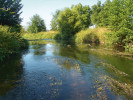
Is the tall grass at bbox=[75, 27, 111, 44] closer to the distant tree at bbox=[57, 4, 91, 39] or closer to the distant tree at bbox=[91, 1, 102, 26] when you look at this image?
the distant tree at bbox=[57, 4, 91, 39]

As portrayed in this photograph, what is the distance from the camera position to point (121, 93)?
7.47 metres

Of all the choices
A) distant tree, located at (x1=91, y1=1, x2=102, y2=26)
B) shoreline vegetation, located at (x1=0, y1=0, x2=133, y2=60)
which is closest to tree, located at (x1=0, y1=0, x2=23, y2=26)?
shoreline vegetation, located at (x1=0, y1=0, x2=133, y2=60)

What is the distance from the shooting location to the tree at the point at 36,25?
324 feet

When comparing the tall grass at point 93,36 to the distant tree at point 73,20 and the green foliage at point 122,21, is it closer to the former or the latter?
the green foliage at point 122,21

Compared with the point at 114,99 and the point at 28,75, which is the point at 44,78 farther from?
the point at 114,99

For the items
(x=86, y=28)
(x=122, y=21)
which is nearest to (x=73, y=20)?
(x=86, y=28)

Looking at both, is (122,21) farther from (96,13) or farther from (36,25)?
(36,25)

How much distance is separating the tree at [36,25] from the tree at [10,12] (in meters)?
66.6

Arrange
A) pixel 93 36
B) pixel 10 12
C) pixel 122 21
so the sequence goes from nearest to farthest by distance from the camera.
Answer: pixel 122 21 → pixel 10 12 → pixel 93 36

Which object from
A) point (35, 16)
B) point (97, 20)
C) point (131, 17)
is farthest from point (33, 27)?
point (131, 17)

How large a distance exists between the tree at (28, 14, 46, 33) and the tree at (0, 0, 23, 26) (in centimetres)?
6662

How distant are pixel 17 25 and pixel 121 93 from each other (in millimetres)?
28160

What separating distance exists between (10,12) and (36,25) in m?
73.3

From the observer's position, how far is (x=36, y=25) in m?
99.8
